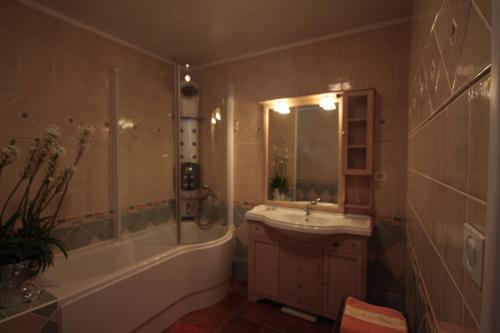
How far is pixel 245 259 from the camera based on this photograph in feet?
8.68

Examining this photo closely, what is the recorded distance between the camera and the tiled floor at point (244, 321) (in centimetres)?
187

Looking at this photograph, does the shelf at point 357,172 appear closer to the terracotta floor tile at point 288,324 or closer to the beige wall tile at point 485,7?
the terracotta floor tile at point 288,324

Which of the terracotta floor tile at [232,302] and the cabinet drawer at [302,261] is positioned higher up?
the cabinet drawer at [302,261]

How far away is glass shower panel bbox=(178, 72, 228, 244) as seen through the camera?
236 centimetres

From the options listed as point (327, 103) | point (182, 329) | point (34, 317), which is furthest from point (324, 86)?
point (34, 317)

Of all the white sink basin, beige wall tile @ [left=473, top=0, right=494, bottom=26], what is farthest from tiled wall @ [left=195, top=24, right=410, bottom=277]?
beige wall tile @ [left=473, top=0, right=494, bottom=26]

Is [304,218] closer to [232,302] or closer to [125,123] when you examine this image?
[232,302]

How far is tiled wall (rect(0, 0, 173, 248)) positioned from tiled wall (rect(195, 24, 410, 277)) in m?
0.66

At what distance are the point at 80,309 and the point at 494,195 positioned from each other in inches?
73.2

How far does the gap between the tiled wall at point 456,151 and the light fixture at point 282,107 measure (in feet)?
5.03

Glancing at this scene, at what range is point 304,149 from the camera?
2.27 m

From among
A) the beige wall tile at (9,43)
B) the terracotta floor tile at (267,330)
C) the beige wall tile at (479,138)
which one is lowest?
the terracotta floor tile at (267,330)

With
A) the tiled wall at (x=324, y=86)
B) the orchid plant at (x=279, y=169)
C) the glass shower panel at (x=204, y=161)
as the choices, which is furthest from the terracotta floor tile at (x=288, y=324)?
the orchid plant at (x=279, y=169)

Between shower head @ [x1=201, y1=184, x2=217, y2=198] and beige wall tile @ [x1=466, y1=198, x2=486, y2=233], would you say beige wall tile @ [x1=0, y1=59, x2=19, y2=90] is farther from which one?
beige wall tile @ [x1=466, y1=198, x2=486, y2=233]
